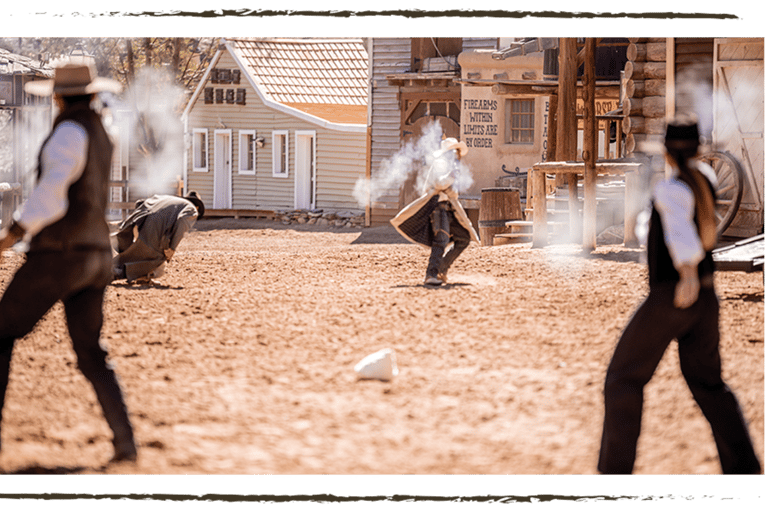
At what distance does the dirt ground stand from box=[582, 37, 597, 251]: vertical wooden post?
0.76 metres

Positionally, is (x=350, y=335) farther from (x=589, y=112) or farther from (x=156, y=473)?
(x=589, y=112)

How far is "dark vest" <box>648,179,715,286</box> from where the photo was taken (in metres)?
3.48

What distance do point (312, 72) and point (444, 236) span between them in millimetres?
12633

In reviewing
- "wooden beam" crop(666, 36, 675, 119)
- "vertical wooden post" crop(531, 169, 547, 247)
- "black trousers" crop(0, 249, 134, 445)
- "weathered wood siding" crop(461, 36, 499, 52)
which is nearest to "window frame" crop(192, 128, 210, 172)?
"weathered wood siding" crop(461, 36, 499, 52)

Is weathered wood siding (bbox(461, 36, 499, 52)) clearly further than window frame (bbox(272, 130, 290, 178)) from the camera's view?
No

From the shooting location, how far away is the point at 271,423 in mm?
4184

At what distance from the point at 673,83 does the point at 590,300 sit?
2.71 meters

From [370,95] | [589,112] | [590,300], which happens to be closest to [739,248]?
[590,300]

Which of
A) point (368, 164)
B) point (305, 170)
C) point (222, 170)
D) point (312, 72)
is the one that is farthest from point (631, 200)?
point (222, 170)

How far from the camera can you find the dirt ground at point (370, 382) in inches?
154

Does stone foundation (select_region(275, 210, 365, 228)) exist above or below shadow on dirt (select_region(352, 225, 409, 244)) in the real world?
above

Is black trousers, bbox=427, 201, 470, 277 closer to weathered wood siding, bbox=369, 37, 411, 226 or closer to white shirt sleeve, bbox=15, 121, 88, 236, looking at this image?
white shirt sleeve, bbox=15, 121, 88, 236

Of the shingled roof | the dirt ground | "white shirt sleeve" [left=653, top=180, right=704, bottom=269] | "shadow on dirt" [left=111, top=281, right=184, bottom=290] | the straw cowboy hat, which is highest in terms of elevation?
the shingled roof

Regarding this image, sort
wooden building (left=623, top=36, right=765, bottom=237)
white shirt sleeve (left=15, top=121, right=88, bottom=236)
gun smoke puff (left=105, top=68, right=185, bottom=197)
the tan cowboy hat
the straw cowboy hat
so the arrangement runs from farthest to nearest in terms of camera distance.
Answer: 1. gun smoke puff (left=105, top=68, right=185, bottom=197)
2. the straw cowboy hat
3. wooden building (left=623, top=36, right=765, bottom=237)
4. the tan cowboy hat
5. white shirt sleeve (left=15, top=121, right=88, bottom=236)
